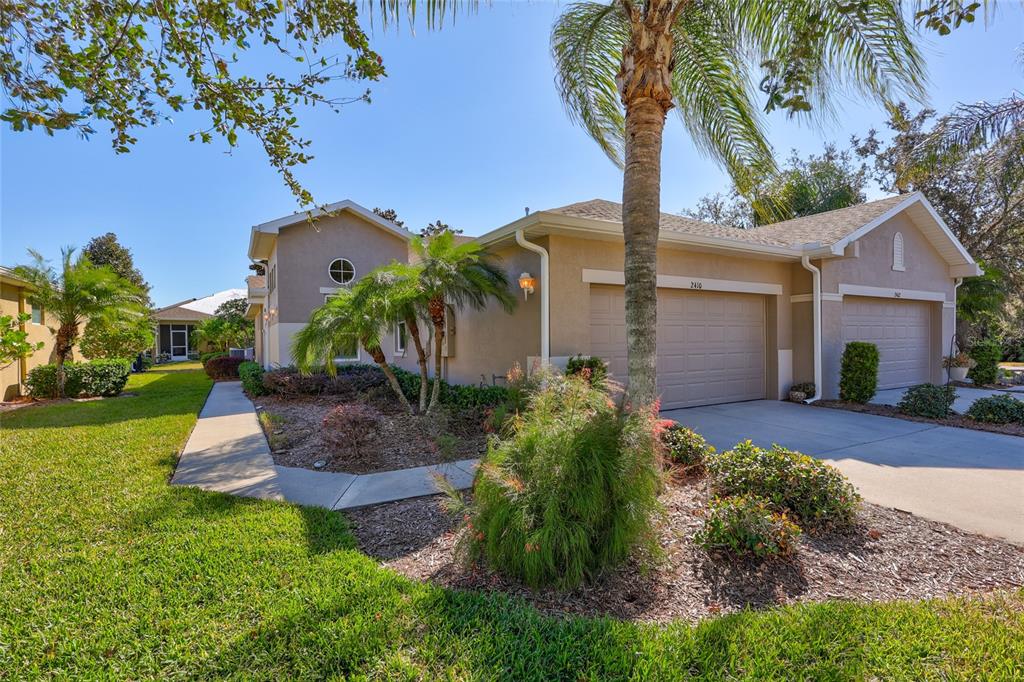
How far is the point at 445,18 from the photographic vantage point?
205 inches

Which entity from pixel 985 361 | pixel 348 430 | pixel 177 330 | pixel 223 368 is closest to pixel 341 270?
pixel 223 368

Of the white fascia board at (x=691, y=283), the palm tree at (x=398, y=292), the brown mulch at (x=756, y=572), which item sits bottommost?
the brown mulch at (x=756, y=572)

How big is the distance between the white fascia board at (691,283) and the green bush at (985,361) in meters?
7.81

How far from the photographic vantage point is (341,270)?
16.3m

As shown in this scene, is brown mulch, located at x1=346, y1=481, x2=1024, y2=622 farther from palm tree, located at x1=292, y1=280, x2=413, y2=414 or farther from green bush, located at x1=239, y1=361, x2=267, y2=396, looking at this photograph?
green bush, located at x1=239, y1=361, x2=267, y2=396

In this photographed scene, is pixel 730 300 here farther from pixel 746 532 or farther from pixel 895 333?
pixel 746 532

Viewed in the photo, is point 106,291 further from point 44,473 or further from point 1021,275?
point 1021,275

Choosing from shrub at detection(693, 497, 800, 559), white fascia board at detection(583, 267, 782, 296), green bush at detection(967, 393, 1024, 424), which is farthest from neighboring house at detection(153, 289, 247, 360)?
green bush at detection(967, 393, 1024, 424)

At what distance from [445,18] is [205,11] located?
7.56 feet

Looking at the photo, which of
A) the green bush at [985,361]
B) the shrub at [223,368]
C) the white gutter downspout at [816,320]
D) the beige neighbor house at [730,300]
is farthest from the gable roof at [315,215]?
the green bush at [985,361]

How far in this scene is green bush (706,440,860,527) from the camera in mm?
3939

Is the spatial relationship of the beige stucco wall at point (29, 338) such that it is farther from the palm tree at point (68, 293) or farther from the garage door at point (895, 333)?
the garage door at point (895, 333)

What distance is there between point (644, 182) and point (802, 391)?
7614mm

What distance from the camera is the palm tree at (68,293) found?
40.0 ft
